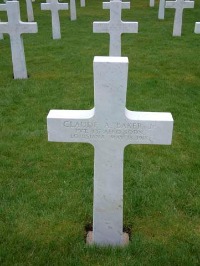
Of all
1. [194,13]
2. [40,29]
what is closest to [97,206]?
[40,29]

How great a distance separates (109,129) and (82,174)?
1.49 meters

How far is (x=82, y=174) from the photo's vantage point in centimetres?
389

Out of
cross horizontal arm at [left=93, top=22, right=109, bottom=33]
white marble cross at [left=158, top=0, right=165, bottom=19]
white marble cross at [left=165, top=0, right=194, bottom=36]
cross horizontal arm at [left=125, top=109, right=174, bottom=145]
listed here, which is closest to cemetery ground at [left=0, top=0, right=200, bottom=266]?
cross horizontal arm at [left=93, top=22, right=109, bottom=33]

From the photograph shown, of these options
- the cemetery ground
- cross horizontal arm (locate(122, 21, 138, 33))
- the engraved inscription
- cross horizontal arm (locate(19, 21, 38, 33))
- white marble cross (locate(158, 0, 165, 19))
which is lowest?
the cemetery ground

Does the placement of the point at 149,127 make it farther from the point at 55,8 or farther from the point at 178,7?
the point at 178,7

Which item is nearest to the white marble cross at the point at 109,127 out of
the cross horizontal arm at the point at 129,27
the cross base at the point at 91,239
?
the cross base at the point at 91,239

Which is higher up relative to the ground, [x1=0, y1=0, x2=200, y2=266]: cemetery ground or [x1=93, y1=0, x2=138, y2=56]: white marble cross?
[x1=93, y1=0, x2=138, y2=56]: white marble cross

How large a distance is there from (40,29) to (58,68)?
451cm

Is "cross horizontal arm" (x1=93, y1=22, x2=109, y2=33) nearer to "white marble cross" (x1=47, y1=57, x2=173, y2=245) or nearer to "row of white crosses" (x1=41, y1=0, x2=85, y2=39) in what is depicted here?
"row of white crosses" (x1=41, y1=0, x2=85, y2=39)

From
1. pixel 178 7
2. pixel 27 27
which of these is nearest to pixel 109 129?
pixel 27 27

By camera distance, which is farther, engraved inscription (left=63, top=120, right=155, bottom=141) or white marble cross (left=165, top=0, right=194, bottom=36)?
white marble cross (left=165, top=0, right=194, bottom=36)

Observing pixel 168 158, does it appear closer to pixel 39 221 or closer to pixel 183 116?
pixel 183 116

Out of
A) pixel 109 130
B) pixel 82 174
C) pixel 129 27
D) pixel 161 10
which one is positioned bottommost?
pixel 82 174

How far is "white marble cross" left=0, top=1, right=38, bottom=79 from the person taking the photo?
655 centimetres
